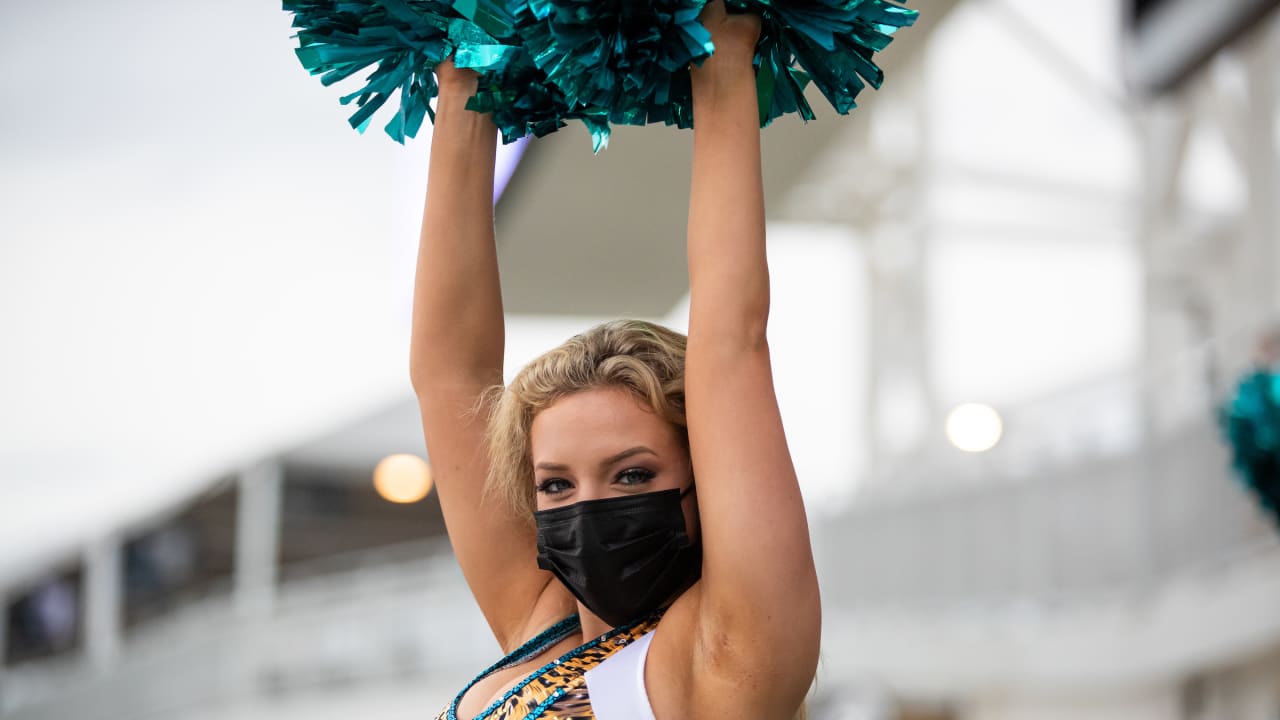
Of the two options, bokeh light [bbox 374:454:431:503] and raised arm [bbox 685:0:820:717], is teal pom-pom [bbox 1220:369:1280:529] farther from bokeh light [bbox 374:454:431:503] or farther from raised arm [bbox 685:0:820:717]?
bokeh light [bbox 374:454:431:503]

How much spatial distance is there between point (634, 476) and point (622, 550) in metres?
0.07

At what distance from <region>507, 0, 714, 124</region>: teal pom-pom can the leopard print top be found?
1.71ft

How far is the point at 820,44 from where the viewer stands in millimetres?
1185

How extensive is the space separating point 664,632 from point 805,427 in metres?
12.4

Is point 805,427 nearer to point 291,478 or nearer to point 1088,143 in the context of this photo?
point 1088,143

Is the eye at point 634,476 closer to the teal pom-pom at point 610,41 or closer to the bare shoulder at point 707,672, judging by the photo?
the bare shoulder at point 707,672

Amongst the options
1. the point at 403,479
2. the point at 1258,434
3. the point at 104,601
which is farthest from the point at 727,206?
the point at 104,601

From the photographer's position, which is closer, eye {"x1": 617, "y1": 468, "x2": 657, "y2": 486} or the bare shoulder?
the bare shoulder

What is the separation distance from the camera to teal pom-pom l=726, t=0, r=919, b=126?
118 centimetres

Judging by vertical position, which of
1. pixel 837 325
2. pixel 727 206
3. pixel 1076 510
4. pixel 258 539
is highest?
pixel 837 325

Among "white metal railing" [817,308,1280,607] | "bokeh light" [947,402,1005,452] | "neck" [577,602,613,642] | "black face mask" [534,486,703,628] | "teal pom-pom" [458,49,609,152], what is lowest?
"neck" [577,602,613,642]

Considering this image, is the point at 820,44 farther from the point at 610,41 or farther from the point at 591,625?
the point at 591,625

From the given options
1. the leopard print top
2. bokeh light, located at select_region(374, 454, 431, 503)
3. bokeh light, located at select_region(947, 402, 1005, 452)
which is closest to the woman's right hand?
the leopard print top

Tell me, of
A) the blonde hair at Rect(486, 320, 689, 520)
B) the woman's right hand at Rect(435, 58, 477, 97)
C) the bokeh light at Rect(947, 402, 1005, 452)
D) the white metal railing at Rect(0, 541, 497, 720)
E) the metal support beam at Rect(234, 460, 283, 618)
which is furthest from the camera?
the metal support beam at Rect(234, 460, 283, 618)
